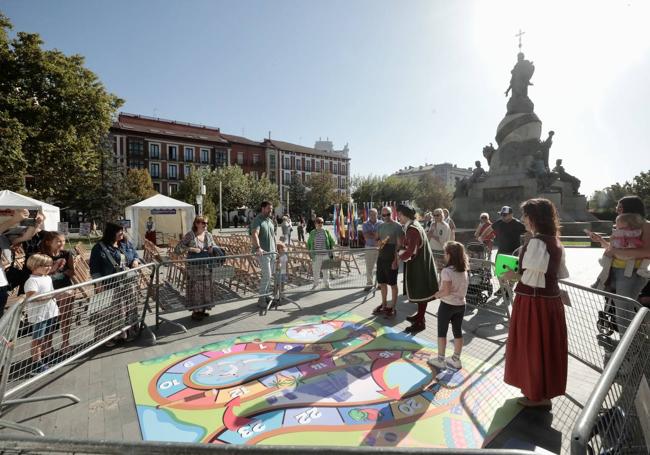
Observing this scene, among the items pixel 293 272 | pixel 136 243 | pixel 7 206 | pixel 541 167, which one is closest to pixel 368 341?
pixel 293 272

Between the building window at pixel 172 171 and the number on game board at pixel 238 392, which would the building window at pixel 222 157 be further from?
the number on game board at pixel 238 392

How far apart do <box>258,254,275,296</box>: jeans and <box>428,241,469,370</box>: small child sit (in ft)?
12.2

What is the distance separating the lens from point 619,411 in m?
1.76

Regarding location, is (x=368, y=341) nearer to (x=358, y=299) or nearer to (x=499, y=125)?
(x=358, y=299)

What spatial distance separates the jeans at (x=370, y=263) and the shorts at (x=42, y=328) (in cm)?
592

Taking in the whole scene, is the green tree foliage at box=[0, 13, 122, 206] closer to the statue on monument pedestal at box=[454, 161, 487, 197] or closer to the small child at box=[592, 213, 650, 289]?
the small child at box=[592, 213, 650, 289]

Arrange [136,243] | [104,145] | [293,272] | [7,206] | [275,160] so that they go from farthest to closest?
[275,160]
[104,145]
[136,243]
[7,206]
[293,272]

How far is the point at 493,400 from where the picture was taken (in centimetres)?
350

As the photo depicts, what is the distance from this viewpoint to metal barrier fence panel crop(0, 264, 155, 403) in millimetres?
3482

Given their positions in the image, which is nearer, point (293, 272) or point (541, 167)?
point (293, 272)

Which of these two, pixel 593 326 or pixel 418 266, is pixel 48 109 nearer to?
pixel 418 266

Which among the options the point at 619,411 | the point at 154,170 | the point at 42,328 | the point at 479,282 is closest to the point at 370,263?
the point at 479,282

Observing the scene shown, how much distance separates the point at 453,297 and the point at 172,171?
61365 mm

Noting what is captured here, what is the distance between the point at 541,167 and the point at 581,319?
877 inches
